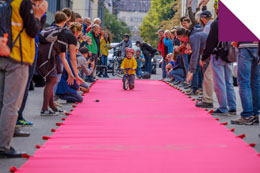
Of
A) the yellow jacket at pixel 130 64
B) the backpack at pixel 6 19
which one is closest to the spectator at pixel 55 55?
the backpack at pixel 6 19

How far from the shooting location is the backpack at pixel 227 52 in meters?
9.25

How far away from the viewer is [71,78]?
956cm

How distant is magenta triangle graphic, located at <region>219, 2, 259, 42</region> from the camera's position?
16.3 feet

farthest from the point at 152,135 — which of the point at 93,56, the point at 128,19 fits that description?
the point at 128,19

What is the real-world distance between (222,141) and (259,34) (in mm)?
2320

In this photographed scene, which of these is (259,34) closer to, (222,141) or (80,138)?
(222,141)

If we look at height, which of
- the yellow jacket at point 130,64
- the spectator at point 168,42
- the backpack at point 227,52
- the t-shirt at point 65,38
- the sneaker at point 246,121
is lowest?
the sneaker at point 246,121

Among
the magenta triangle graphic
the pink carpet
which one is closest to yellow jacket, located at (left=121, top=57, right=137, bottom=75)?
the pink carpet

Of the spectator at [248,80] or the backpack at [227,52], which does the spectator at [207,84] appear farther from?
the spectator at [248,80]

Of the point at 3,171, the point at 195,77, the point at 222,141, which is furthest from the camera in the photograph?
the point at 195,77

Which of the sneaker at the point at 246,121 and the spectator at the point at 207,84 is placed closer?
the sneaker at the point at 246,121

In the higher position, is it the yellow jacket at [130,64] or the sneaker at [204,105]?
the yellow jacket at [130,64]

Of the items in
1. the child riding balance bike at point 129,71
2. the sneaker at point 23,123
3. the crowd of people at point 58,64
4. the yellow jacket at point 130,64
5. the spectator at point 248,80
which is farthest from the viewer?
the yellow jacket at point 130,64

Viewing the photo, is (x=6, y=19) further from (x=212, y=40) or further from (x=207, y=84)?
(x=207, y=84)
